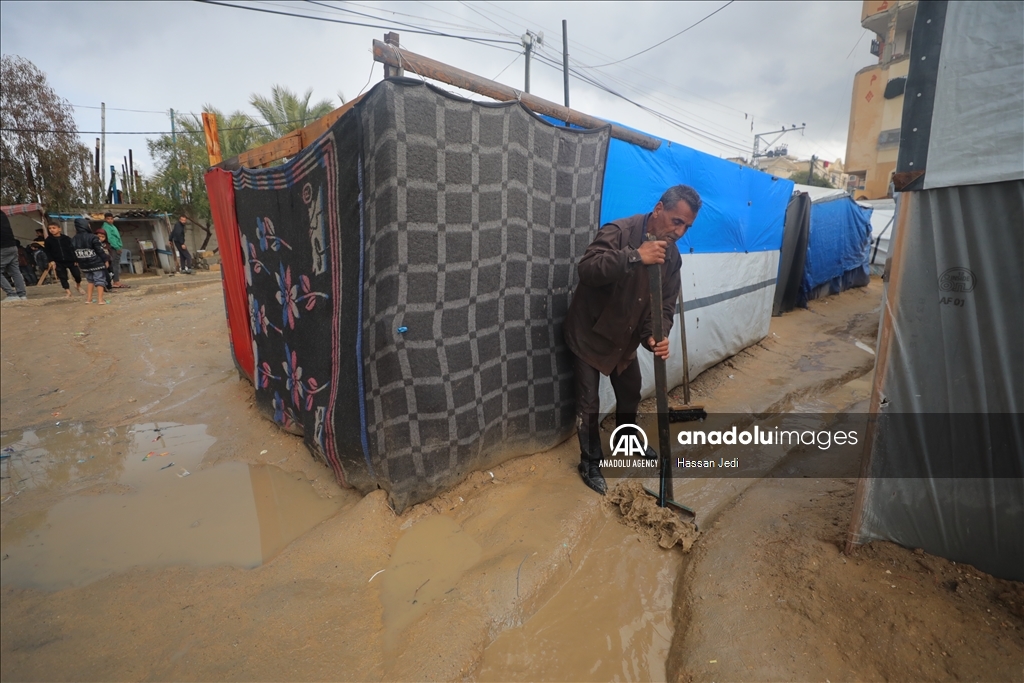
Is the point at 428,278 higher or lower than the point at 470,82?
lower

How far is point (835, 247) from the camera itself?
9.25 meters

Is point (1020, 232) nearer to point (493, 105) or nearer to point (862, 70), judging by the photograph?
point (493, 105)

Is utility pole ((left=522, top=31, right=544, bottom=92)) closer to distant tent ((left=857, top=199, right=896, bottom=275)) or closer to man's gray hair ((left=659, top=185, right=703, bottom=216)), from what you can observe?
distant tent ((left=857, top=199, right=896, bottom=275))

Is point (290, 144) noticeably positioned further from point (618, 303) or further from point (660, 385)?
point (660, 385)

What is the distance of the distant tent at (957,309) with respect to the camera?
1638mm

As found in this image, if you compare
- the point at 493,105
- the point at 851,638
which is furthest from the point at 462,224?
the point at 851,638

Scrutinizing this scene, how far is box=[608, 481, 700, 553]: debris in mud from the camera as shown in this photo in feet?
7.50

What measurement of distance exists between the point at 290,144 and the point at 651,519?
3.02m

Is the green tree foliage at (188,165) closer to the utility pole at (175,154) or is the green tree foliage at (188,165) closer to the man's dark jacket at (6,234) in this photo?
the utility pole at (175,154)

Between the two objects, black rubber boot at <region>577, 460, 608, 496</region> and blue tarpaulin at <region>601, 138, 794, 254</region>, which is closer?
black rubber boot at <region>577, 460, 608, 496</region>

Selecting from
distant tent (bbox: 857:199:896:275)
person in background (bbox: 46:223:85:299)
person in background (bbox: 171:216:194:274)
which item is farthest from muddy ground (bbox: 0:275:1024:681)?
person in background (bbox: 171:216:194:274)

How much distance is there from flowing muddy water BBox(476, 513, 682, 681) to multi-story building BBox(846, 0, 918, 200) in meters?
25.7

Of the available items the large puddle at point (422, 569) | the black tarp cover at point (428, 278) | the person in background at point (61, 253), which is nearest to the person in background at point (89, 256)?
the person in background at point (61, 253)

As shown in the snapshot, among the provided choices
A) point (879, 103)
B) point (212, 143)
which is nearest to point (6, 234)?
point (212, 143)
